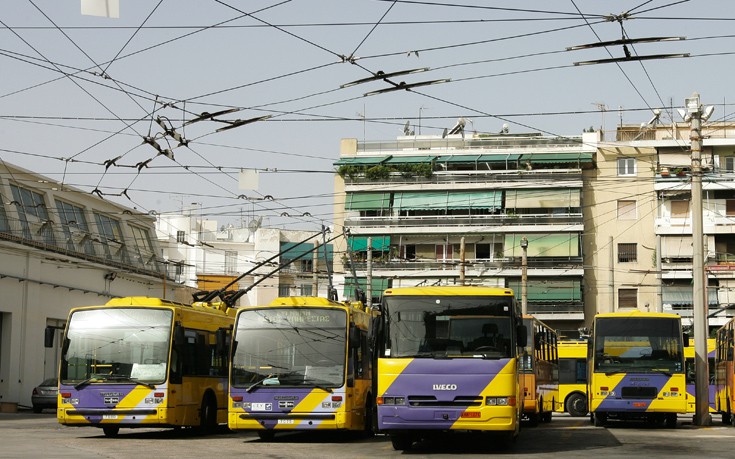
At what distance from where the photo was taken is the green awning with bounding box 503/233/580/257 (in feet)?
234

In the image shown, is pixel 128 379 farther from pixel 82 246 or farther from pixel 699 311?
pixel 82 246

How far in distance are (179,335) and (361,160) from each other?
51.5 metres

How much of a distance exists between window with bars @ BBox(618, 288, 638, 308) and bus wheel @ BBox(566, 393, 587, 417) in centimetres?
2888

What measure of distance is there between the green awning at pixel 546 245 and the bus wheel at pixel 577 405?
2797 cm

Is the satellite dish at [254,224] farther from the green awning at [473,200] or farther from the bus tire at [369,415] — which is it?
the bus tire at [369,415]

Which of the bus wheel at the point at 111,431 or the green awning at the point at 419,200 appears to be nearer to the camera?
the bus wheel at the point at 111,431

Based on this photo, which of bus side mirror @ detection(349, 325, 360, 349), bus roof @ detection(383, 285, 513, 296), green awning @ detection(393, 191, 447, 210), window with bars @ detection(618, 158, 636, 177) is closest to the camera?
bus roof @ detection(383, 285, 513, 296)

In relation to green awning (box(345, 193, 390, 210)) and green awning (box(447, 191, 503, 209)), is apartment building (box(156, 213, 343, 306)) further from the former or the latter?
green awning (box(447, 191, 503, 209))

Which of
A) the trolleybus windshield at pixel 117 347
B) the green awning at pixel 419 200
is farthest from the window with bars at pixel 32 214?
the green awning at pixel 419 200

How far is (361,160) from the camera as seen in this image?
75.6 meters

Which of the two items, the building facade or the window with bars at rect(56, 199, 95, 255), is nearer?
the building facade

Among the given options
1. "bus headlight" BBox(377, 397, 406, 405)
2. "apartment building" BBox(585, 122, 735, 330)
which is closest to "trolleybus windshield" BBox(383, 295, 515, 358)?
"bus headlight" BBox(377, 397, 406, 405)

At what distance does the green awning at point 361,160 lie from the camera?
7488cm

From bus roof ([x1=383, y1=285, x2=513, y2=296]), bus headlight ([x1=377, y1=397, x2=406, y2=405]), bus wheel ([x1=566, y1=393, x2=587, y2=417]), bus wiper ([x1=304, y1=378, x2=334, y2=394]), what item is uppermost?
bus roof ([x1=383, y1=285, x2=513, y2=296])
